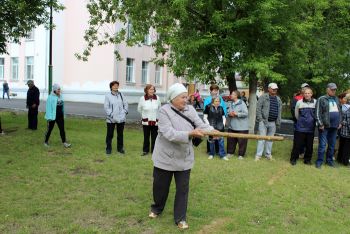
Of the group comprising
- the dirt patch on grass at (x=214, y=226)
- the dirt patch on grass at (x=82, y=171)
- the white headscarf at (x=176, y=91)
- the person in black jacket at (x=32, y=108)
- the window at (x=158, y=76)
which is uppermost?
the window at (x=158, y=76)

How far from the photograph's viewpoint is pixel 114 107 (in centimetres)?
1021

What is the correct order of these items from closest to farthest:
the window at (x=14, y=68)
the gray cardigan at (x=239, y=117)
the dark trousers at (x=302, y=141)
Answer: the dark trousers at (x=302, y=141)
the gray cardigan at (x=239, y=117)
the window at (x=14, y=68)

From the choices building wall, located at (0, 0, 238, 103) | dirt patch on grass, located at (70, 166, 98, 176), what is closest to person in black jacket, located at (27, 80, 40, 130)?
dirt patch on grass, located at (70, 166, 98, 176)

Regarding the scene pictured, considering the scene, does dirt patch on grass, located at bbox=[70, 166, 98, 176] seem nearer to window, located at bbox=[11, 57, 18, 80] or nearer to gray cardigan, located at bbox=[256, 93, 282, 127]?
gray cardigan, located at bbox=[256, 93, 282, 127]

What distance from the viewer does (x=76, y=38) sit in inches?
1433

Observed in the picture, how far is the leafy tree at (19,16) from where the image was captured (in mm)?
12008

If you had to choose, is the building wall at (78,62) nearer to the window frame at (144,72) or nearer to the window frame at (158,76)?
the window frame at (144,72)

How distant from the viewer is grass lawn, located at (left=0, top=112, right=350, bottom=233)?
5523mm

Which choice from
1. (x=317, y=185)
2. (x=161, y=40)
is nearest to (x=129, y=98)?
(x=161, y=40)

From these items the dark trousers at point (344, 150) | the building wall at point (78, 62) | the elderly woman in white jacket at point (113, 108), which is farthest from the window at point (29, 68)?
the dark trousers at point (344, 150)

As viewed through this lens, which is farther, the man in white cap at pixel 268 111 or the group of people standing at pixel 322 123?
the man in white cap at pixel 268 111

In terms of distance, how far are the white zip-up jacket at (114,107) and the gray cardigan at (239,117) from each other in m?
2.80

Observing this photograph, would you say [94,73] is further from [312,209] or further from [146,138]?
[312,209]

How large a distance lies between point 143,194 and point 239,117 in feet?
15.4
